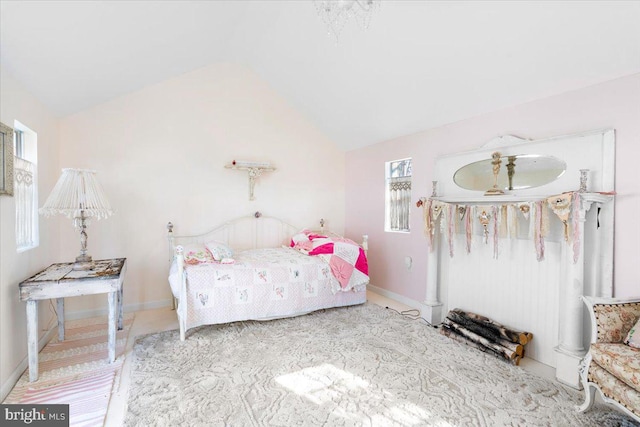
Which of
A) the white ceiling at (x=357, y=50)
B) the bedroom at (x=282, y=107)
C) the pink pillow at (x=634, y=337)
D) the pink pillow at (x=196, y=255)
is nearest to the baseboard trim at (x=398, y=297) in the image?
the bedroom at (x=282, y=107)

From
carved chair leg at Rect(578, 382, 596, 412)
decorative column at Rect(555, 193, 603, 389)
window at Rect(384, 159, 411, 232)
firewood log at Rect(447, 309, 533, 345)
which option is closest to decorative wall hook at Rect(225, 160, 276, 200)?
window at Rect(384, 159, 411, 232)

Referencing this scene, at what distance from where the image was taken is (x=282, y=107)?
462cm

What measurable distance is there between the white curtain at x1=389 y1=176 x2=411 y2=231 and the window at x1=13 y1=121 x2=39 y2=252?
3812mm

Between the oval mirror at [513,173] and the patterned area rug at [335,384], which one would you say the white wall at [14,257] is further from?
the oval mirror at [513,173]

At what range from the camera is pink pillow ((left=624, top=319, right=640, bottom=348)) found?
1.77 meters

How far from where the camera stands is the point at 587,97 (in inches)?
91.0

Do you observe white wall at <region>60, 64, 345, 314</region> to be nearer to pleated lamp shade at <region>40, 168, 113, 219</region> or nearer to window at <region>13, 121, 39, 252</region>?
window at <region>13, 121, 39, 252</region>

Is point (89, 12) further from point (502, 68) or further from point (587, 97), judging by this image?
point (587, 97)

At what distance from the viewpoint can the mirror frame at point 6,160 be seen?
1979 millimetres

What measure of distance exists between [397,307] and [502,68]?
280 cm

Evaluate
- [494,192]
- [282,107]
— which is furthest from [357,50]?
[494,192]

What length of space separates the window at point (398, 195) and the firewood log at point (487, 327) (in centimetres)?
128

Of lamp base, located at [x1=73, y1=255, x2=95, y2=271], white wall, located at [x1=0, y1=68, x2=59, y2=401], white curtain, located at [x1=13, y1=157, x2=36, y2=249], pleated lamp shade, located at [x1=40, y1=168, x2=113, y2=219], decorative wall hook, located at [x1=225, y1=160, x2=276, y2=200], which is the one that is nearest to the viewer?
white wall, located at [x1=0, y1=68, x2=59, y2=401]

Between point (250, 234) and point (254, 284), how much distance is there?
4.45 feet
